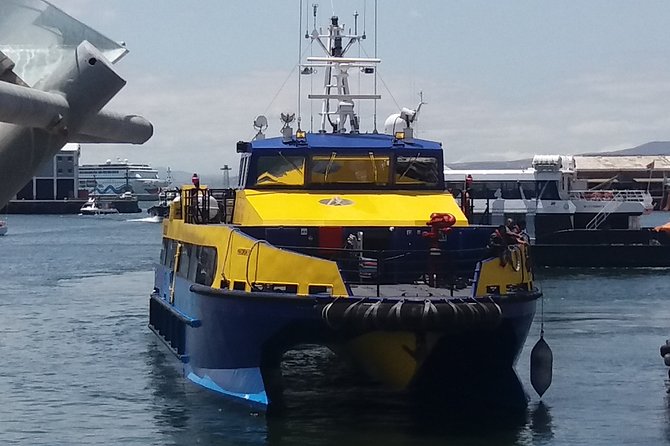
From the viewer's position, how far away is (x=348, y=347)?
55.4ft

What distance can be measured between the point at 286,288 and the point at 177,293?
6473 millimetres

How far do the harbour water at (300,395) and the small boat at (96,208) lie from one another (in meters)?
123

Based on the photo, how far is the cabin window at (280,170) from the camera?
19578 millimetres

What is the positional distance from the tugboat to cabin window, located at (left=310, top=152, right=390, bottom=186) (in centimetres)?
2

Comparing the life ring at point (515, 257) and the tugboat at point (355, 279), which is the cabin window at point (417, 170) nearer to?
the tugboat at point (355, 279)

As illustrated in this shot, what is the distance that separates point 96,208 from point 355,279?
148 metres

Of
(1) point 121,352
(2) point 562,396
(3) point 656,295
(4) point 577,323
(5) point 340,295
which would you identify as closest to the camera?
(5) point 340,295

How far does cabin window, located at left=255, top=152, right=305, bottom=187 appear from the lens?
19.6 meters

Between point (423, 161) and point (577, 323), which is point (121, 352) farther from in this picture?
point (577, 323)

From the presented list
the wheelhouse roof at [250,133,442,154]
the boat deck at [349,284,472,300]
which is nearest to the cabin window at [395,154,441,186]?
the wheelhouse roof at [250,133,442,154]

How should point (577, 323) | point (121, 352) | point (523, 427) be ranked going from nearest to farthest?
1. point (523, 427)
2. point (121, 352)
3. point (577, 323)

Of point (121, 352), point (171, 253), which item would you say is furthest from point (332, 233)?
point (121, 352)

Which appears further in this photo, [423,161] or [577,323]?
[577,323]

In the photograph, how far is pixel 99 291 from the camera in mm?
44531
